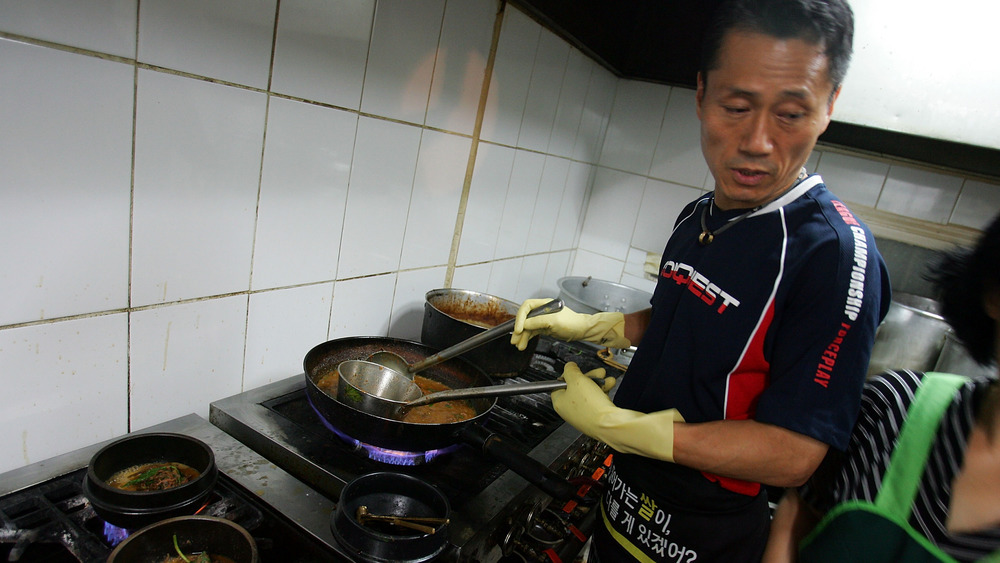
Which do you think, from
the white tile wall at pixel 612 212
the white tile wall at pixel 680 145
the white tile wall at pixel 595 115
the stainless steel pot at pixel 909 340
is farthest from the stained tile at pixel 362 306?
the stainless steel pot at pixel 909 340

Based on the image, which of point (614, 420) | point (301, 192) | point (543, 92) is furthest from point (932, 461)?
point (543, 92)

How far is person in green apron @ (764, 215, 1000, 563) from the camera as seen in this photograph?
2.30 feet

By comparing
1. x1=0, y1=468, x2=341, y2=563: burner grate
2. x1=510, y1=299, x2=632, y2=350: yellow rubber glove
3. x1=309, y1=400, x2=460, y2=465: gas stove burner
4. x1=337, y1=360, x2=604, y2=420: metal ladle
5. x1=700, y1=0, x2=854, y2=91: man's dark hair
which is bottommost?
x1=0, y1=468, x2=341, y2=563: burner grate

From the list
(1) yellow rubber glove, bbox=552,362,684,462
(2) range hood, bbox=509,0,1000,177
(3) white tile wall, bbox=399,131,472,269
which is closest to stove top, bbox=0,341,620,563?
(1) yellow rubber glove, bbox=552,362,684,462

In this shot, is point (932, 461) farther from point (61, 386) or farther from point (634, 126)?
point (634, 126)

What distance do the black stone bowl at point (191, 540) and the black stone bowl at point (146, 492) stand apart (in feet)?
0.12

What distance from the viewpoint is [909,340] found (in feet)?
6.23

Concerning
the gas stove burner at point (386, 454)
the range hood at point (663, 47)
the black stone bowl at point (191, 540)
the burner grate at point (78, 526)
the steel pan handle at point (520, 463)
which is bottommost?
the burner grate at point (78, 526)

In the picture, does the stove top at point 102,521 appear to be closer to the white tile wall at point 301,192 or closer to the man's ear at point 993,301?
the white tile wall at point 301,192

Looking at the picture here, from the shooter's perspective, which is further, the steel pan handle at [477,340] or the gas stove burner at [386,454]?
the steel pan handle at [477,340]

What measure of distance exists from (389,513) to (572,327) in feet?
2.09

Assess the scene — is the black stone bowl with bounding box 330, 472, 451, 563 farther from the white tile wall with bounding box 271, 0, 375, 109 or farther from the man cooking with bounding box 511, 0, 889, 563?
the white tile wall with bounding box 271, 0, 375, 109

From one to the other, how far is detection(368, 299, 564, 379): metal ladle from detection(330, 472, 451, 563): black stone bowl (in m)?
0.37

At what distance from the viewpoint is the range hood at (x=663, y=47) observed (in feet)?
5.58
